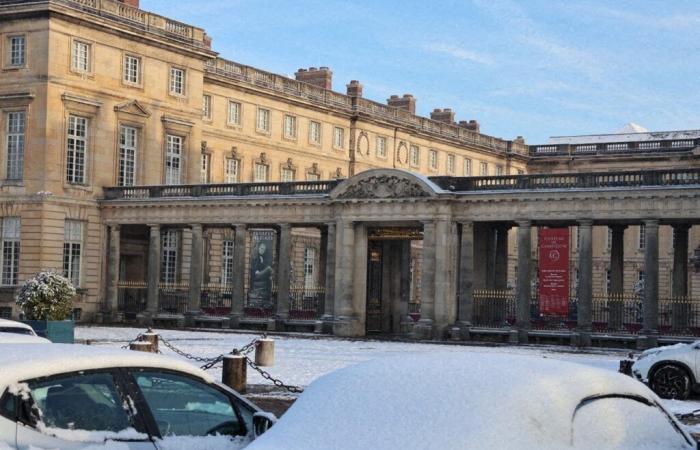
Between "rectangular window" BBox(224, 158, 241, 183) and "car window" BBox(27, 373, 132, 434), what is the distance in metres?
57.3

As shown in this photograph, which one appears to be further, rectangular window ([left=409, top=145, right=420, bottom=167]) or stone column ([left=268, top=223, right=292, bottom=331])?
rectangular window ([left=409, top=145, right=420, bottom=167])

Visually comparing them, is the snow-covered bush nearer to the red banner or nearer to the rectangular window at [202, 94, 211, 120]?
the red banner

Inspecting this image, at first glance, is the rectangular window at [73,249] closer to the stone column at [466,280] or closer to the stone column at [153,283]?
the stone column at [153,283]

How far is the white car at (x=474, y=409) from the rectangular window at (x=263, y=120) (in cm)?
5988

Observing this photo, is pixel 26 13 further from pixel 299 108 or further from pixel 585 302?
pixel 585 302

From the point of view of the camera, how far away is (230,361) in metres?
19.3

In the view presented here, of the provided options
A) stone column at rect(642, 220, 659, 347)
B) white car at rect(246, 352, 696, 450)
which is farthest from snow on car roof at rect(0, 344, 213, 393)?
stone column at rect(642, 220, 659, 347)

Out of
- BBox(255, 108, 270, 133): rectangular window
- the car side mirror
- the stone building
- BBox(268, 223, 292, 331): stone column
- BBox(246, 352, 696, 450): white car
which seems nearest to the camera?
BBox(246, 352, 696, 450): white car

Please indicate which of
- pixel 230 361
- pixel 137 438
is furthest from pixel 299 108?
pixel 137 438

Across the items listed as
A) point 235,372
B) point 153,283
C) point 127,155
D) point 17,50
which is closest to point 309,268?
point 127,155

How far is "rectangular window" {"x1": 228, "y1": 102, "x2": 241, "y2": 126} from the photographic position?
209ft

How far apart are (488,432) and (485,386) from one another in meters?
0.47

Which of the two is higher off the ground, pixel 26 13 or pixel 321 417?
pixel 26 13

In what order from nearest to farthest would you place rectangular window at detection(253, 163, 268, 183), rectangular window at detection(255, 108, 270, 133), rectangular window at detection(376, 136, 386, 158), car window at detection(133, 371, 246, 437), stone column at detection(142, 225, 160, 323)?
car window at detection(133, 371, 246, 437) → stone column at detection(142, 225, 160, 323) → rectangular window at detection(255, 108, 270, 133) → rectangular window at detection(253, 163, 268, 183) → rectangular window at detection(376, 136, 386, 158)
